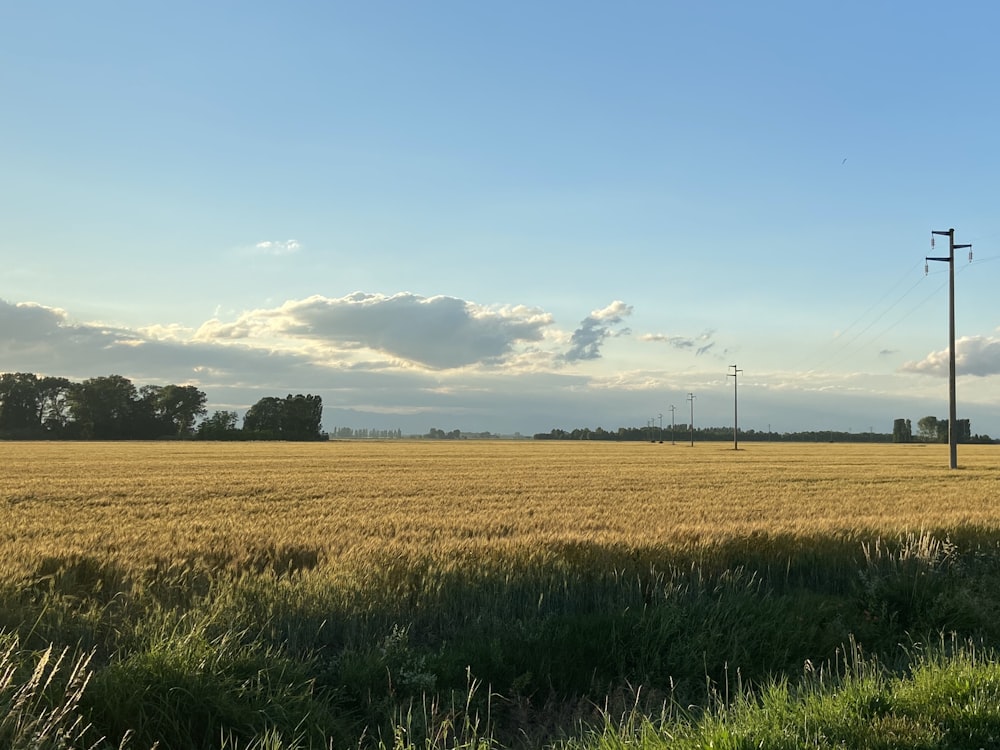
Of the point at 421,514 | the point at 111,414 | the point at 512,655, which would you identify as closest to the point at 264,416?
the point at 111,414

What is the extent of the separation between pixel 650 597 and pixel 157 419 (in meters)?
158

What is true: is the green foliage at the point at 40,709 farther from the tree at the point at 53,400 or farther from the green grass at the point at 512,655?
the tree at the point at 53,400

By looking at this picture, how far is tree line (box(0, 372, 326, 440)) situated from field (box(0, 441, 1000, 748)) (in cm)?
14129

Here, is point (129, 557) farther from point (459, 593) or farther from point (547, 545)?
point (547, 545)

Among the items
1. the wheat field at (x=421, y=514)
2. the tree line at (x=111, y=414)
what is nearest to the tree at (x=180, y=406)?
the tree line at (x=111, y=414)

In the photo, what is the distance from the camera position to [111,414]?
14312cm

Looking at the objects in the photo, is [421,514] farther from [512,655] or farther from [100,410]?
[100,410]

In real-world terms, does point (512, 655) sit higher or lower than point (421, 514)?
higher

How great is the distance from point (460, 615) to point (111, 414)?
513 feet

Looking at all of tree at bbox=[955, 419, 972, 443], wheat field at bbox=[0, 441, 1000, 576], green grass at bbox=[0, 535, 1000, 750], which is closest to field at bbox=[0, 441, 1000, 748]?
green grass at bbox=[0, 535, 1000, 750]

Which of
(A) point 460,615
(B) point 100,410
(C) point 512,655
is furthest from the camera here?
Answer: (B) point 100,410

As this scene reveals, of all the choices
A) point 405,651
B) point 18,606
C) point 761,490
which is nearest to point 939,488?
point 761,490

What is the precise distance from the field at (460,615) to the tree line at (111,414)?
14129 cm

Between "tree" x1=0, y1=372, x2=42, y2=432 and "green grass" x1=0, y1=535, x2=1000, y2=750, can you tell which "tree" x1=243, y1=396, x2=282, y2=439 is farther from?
"green grass" x1=0, y1=535, x2=1000, y2=750
